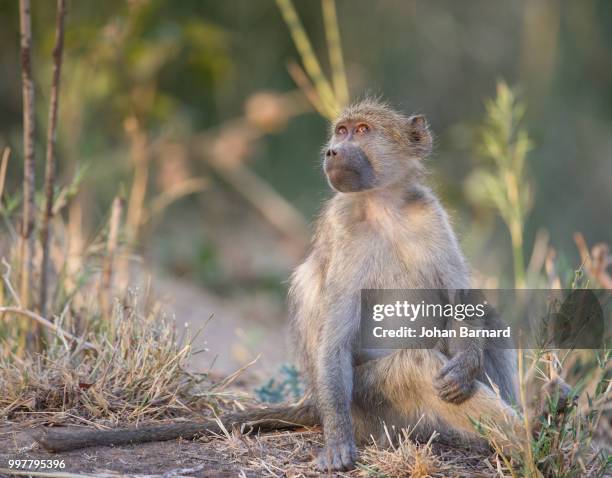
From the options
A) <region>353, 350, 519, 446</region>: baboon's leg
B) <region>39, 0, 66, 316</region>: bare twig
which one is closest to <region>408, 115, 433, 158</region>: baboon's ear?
<region>353, 350, 519, 446</region>: baboon's leg

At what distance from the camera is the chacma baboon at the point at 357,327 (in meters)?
3.49

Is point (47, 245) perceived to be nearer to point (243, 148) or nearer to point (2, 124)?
point (243, 148)

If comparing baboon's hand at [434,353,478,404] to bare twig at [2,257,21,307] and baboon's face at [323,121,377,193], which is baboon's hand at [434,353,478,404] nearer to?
baboon's face at [323,121,377,193]

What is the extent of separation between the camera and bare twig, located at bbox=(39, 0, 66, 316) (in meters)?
4.28

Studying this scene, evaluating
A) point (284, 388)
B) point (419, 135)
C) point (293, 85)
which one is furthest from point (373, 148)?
point (293, 85)

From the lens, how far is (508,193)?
512 centimetres

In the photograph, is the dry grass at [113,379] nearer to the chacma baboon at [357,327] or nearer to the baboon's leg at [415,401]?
the chacma baboon at [357,327]

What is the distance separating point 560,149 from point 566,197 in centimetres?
59

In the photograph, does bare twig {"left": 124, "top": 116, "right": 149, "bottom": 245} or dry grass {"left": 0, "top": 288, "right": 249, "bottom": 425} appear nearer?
dry grass {"left": 0, "top": 288, "right": 249, "bottom": 425}

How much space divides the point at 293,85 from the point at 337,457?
32.2ft

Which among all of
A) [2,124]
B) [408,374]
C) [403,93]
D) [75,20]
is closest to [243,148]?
[75,20]

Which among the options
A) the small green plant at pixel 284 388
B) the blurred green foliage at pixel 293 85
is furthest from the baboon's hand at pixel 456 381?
the blurred green foliage at pixel 293 85

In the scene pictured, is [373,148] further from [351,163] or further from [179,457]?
[179,457]

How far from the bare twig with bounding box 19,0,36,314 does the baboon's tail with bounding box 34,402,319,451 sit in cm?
104
